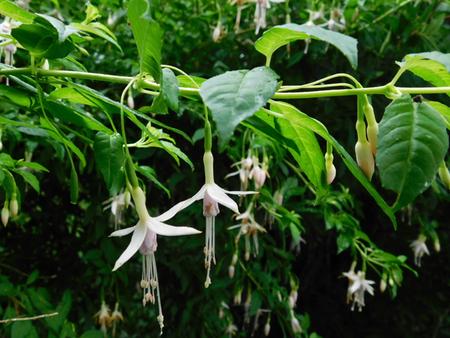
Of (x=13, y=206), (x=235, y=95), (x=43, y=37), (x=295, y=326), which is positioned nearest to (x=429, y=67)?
(x=235, y=95)

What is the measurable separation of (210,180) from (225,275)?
3.76 ft

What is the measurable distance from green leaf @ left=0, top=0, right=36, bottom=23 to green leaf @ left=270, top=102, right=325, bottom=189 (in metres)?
0.21

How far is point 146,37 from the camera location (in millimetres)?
373

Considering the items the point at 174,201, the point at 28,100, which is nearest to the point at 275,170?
the point at 174,201

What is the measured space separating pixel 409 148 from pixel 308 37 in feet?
0.36

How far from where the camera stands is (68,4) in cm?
140

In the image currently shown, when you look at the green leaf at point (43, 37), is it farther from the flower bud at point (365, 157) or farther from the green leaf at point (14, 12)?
the flower bud at point (365, 157)

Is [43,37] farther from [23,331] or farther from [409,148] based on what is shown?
[23,331]

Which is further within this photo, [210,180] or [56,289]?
[56,289]

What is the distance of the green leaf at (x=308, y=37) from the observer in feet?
1.11

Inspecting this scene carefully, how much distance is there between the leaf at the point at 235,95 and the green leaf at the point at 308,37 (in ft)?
0.13

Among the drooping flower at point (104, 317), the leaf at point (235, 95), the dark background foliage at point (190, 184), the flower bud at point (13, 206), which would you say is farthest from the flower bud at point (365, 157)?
the drooping flower at point (104, 317)

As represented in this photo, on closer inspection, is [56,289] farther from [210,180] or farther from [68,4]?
[210,180]

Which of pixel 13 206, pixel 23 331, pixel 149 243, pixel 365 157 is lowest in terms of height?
pixel 23 331
